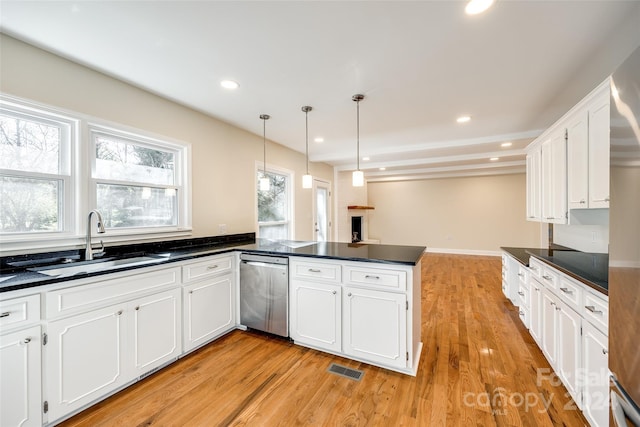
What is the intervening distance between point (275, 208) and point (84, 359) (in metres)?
3.14

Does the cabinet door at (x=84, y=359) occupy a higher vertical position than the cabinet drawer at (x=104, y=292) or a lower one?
lower

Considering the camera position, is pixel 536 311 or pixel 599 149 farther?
pixel 536 311

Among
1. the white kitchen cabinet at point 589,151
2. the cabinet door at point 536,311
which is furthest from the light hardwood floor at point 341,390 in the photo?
the white kitchen cabinet at point 589,151

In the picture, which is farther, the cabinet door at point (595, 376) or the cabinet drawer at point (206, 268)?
the cabinet drawer at point (206, 268)

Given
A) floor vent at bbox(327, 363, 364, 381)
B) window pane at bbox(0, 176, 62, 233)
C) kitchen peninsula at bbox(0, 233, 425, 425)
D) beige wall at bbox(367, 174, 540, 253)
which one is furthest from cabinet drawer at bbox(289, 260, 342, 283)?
beige wall at bbox(367, 174, 540, 253)

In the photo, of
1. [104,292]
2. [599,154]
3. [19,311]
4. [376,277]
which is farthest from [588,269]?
[19,311]

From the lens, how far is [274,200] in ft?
14.9

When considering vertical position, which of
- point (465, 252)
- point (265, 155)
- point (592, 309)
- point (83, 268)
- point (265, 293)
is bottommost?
point (465, 252)

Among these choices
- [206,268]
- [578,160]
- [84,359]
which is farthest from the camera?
[206,268]

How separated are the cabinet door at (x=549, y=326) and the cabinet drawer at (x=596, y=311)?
1.67 ft

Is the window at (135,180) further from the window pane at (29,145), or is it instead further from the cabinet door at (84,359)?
the cabinet door at (84,359)

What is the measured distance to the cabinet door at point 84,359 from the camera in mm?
1554

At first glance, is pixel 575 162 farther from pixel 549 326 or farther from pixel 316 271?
pixel 316 271

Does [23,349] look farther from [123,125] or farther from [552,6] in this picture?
[552,6]
